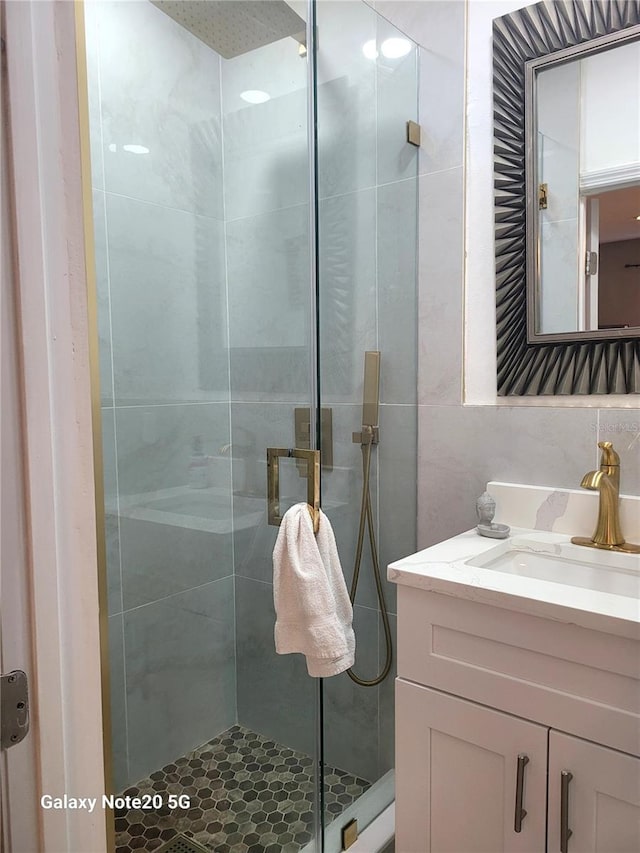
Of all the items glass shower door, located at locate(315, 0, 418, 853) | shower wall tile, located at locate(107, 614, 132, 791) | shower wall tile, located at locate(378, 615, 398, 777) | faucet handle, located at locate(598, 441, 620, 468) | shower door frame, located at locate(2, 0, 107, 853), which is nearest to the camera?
shower door frame, located at locate(2, 0, 107, 853)

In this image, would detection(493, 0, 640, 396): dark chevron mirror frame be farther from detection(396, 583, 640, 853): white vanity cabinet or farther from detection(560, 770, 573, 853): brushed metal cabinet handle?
detection(560, 770, 573, 853): brushed metal cabinet handle

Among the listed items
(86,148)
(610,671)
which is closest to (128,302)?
(86,148)

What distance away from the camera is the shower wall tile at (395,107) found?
1.50m

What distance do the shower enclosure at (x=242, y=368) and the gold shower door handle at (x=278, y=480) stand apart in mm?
25

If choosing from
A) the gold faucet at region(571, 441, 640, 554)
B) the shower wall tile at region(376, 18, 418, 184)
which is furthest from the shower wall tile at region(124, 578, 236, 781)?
the shower wall tile at region(376, 18, 418, 184)

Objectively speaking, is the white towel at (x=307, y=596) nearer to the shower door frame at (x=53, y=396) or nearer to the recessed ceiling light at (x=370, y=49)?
the shower door frame at (x=53, y=396)

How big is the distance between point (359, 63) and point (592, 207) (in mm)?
673

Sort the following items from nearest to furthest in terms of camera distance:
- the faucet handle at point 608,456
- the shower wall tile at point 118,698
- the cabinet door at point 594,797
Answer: the cabinet door at point 594,797
the shower wall tile at point 118,698
the faucet handle at point 608,456

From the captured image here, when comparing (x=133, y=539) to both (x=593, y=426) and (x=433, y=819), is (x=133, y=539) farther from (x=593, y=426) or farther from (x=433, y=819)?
(x=593, y=426)

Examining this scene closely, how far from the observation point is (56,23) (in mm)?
523

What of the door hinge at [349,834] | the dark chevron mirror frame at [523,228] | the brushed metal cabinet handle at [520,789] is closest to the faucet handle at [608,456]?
the dark chevron mirror frame at [523,228]

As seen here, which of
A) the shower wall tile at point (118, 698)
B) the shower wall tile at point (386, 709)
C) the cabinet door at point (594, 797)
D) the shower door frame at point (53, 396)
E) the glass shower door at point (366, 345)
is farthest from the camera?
the shower wall tile at point (386, 709)

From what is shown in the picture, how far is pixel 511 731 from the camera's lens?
40.3 inches

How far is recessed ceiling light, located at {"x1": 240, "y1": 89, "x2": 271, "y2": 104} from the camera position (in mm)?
1422
